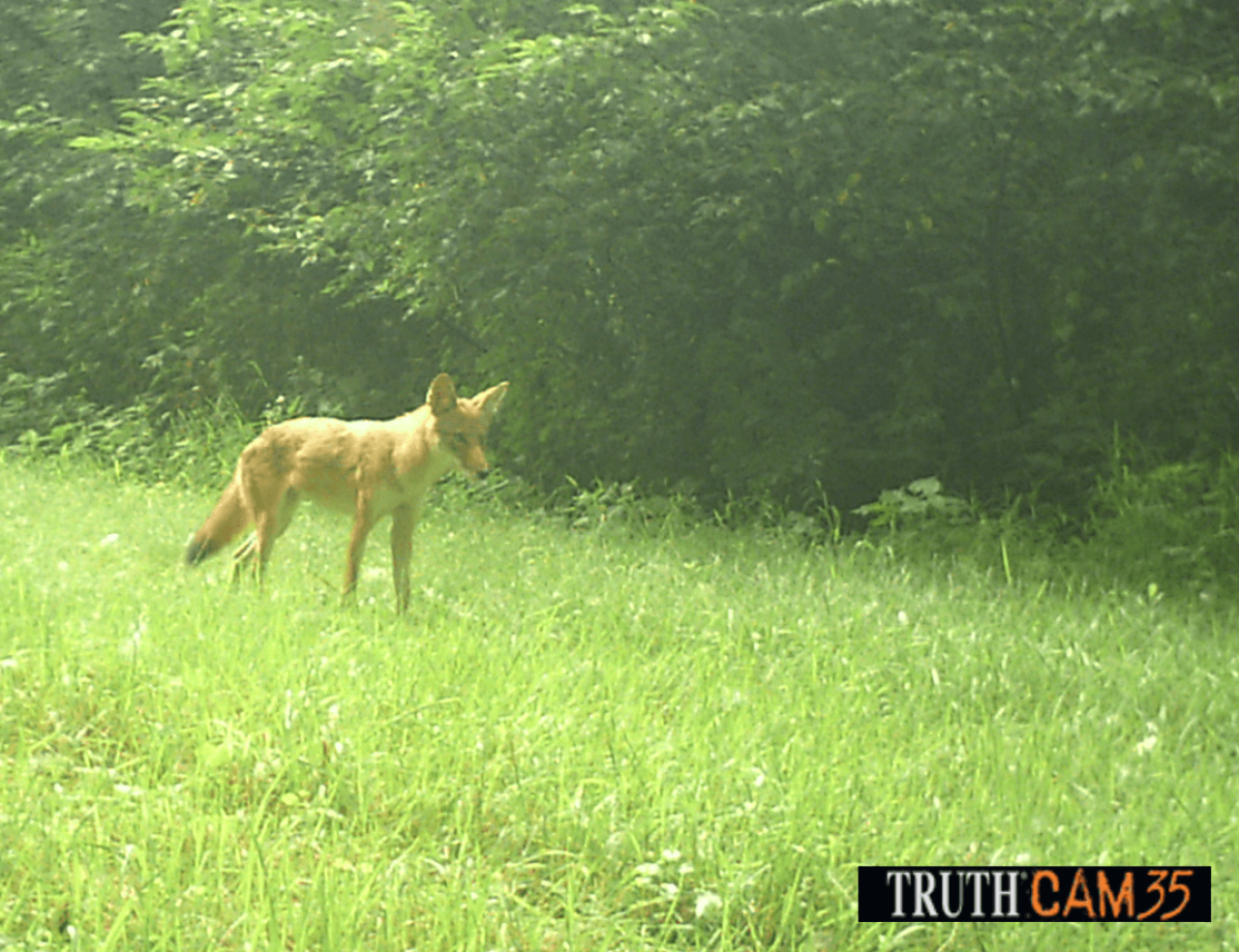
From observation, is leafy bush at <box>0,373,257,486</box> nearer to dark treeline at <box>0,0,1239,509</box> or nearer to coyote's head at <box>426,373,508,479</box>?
dark treeline at <box>0,0,1239,509</box>

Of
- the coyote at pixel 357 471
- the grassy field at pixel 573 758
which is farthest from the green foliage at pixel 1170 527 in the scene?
the coyote at pixel 357 471

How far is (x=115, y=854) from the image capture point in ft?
12.2

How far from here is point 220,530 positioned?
692 centimetres

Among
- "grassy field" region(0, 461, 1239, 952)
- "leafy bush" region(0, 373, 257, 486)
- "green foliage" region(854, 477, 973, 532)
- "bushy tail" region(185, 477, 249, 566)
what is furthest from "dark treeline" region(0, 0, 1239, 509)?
"bushy tail" region(185, 477, 249, 566)

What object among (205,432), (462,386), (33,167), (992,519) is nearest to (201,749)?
(992,519)

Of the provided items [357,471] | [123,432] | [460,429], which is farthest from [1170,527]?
[123,432]

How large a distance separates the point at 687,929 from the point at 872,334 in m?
7.17

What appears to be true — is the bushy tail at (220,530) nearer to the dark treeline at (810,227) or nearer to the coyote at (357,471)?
the coyote at (357,471)

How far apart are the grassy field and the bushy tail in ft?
0.78

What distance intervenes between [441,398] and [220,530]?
1.50 metres

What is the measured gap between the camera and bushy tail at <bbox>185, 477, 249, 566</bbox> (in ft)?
22.7

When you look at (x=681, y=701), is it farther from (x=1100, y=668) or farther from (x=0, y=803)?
(x=0, y=803)

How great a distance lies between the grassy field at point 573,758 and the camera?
11.9 feet

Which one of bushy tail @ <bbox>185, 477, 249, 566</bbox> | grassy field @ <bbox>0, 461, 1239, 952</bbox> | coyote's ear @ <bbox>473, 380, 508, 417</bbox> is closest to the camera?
grassy field @ <bbox>0, 461, 1239, 952</bbox>
